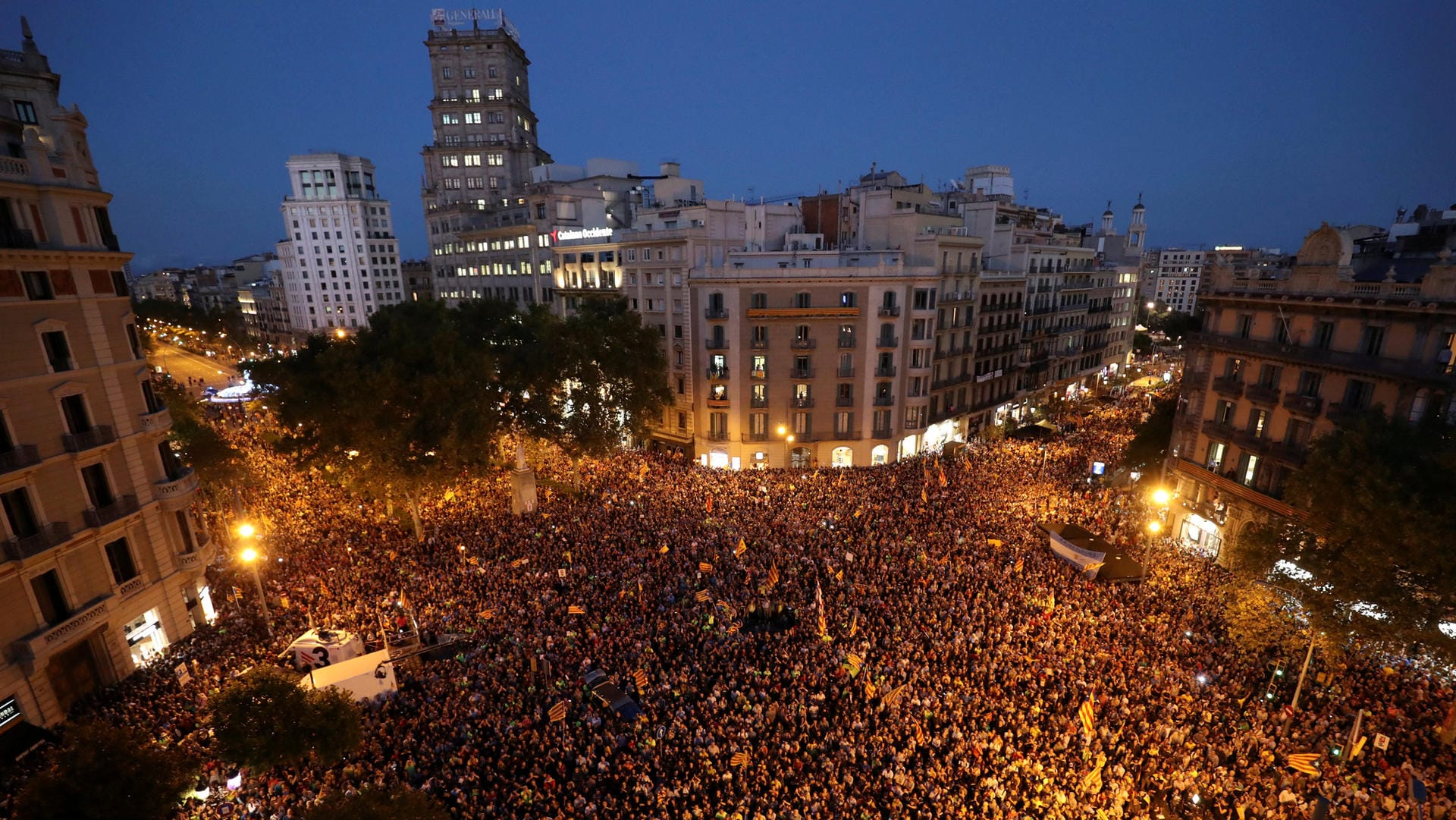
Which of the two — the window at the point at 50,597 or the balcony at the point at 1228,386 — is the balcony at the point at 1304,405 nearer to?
the balcony at the point at 1228,386

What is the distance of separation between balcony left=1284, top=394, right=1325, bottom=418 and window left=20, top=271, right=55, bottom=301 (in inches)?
1851

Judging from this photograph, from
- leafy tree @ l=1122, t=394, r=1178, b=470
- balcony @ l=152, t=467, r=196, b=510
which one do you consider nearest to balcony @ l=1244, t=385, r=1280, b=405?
leafy tree @ l=1122, t=394, r=1178, b=470

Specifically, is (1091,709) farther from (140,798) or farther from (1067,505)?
(140,798)

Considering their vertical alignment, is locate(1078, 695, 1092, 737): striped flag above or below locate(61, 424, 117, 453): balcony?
below

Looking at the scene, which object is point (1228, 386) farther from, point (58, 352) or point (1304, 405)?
point (58, 352)

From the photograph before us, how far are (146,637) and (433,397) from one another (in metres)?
13.5

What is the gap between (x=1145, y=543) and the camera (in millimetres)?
31781

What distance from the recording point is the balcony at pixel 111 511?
20458 mm

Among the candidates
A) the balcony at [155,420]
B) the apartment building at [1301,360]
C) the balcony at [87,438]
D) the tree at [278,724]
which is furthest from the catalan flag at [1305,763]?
the balcony at [155,420]

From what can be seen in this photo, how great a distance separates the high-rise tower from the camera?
8169 cm

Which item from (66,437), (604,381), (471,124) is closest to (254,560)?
(66,437)

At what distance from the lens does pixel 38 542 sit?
1872 centimetres

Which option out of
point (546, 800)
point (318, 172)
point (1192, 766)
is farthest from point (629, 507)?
point (318, 172)

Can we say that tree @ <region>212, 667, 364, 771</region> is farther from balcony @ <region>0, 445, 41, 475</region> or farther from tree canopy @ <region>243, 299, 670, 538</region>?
tree canopy @ <region>243, 299, 670, 538</region>
